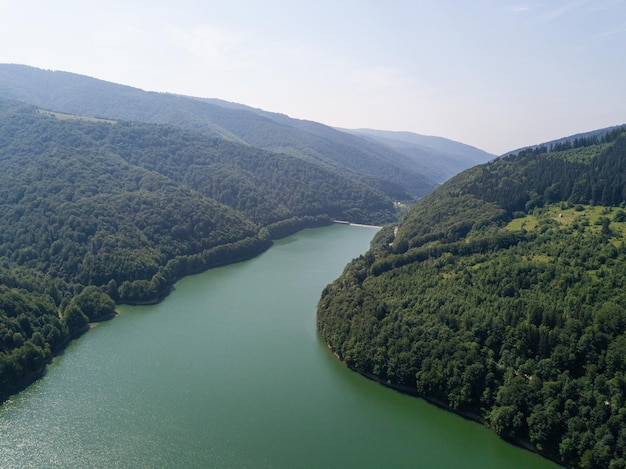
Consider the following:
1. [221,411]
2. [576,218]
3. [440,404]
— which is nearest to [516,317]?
[440,404]

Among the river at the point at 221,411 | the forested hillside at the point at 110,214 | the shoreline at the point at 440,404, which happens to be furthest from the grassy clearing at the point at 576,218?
the forested hillside at the point at 110,214

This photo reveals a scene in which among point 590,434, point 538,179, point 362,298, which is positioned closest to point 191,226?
point 362,298

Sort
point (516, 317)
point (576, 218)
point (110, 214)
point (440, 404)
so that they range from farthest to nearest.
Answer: point (110, 214) → point (576, 218) → point (516, 317) → point (440, 404)

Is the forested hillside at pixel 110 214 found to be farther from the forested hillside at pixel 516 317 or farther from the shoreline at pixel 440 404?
the shoreline at pixel 440 404

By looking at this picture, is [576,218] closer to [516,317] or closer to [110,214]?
[516,317]

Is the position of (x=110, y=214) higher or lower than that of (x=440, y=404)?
higher

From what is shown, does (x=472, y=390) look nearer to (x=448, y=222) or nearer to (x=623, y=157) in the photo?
(x=448, y=222)
